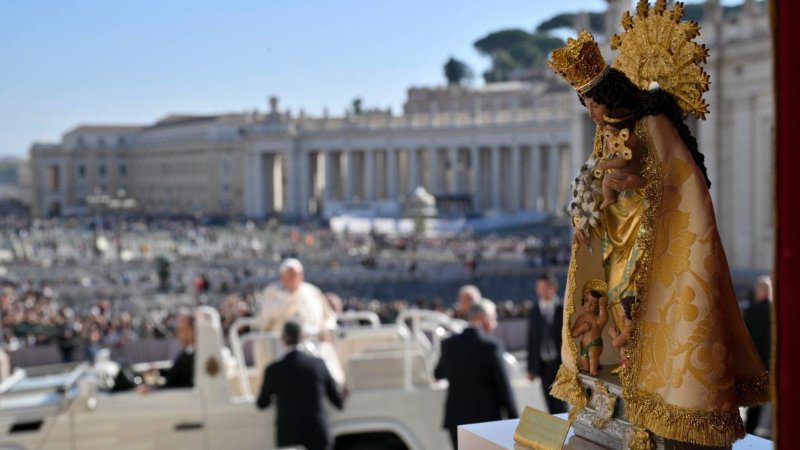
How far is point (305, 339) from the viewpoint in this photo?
22.4 feet

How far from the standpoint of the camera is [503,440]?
10.8ft

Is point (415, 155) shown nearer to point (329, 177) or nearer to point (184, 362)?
point (329, 177)

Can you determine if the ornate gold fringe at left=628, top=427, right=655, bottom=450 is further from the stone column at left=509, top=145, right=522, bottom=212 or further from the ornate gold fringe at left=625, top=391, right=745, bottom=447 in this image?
the stone column at left=509, top=145, right=522, bottom=212

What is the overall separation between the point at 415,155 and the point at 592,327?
243 ft

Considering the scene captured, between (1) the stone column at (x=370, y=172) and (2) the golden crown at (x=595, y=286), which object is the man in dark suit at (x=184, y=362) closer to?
(2) the golden crown at (x=595, y=286)

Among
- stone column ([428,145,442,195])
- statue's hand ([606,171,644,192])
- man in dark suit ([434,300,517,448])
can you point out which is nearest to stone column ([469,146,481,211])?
stone column ([428,145,442,195])

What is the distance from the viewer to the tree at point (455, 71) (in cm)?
11325

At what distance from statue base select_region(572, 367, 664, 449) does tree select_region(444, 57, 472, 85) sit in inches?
4396

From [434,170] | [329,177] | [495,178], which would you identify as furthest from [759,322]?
[329,177]

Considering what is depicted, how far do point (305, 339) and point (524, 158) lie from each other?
69984mm

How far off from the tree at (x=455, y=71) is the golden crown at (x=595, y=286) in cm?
11153
